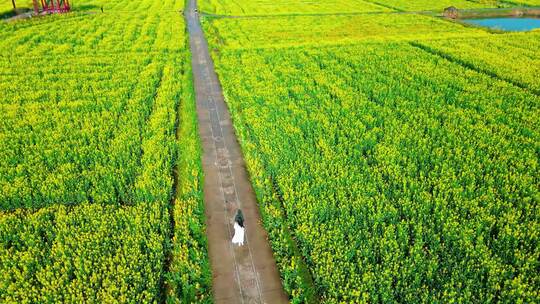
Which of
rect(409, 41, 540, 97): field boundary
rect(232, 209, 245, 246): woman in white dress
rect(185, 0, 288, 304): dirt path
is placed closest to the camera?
rect(185, 0, 288, 304): dirt path

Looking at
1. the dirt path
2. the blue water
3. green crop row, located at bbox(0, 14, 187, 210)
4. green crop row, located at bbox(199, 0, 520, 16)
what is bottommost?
the dirt path

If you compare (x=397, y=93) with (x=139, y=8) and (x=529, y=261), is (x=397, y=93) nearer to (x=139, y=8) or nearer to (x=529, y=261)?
(x=529, y=261)

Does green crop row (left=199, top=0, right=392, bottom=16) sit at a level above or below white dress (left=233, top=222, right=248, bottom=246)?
above

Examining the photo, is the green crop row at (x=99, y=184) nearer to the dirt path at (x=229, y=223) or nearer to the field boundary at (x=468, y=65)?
the dirt path at (x=229, y=223)

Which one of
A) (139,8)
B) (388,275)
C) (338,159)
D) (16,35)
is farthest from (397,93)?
(139,8)

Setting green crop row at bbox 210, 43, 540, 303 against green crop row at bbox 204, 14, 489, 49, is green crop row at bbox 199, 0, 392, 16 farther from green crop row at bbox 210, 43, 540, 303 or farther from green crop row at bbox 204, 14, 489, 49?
green crop row at bbox 210, 43, 540, 303

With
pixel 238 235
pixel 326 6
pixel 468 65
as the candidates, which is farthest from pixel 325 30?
pixel 238 235

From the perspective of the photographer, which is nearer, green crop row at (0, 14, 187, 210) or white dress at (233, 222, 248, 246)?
white dress at (233, 222, 248, 246)

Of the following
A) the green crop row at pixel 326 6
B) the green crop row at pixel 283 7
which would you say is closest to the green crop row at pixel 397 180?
the green crop row at pixel 283 7

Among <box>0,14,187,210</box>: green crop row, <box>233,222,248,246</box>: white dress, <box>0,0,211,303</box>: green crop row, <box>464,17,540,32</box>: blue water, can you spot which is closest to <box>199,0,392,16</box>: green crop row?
<box>464,17,540,32</box>: blue water
